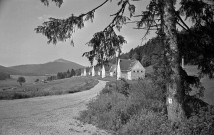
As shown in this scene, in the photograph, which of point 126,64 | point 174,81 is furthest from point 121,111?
point 126,64

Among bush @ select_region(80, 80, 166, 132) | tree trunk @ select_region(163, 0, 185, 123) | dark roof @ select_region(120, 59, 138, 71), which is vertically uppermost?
dark roof @ select_region(120, 59, 138, 71)

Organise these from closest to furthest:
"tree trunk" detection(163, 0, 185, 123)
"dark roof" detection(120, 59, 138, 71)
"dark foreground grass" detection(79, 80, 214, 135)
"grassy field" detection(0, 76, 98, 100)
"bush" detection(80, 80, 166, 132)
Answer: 1. "dark foreground grass" detection(79, 80, 214, 135)
2. "tree trunk" detection(163, 0, 185, 123)
3. "bush" detection(80, 80, 166, 132)
4. "grassy field" detection(0, 76, 98, 100)
5. "dark roof" detection(120, 59, 138, 71)

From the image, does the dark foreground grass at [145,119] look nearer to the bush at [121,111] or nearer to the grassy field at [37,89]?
the bush at [121,111]

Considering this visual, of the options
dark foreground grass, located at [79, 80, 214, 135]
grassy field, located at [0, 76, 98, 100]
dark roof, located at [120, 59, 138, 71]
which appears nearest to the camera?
dark foreground grass, located at [79, 80, 214, 135]

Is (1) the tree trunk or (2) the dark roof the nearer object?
(1) the tree trunk

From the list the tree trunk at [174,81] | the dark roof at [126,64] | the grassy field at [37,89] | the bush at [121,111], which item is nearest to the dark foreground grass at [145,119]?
the bush at [121,111]

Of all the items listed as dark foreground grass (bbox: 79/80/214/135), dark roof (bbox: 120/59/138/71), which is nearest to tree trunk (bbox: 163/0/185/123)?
dark foreground grass (bbox: 79/80/214/135)

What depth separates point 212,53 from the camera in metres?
7.21

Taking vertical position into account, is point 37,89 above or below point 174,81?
below

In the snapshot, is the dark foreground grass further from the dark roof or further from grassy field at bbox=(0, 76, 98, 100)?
the dark roof

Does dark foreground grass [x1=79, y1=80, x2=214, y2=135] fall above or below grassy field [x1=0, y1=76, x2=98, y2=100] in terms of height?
above

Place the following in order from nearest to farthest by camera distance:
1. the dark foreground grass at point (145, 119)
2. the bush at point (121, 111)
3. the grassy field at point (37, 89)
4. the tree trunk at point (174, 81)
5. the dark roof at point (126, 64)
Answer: the dark foreground grass at point (145, 119) → the tree trunk at point (174, 81) → the bush at point (121, 111) → the grassy field at point (37, 89) → the dark roof at point (126, 64)

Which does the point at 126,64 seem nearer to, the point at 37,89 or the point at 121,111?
the point at 37,89

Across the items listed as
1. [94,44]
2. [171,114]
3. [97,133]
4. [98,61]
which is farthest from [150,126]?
[94,44]
